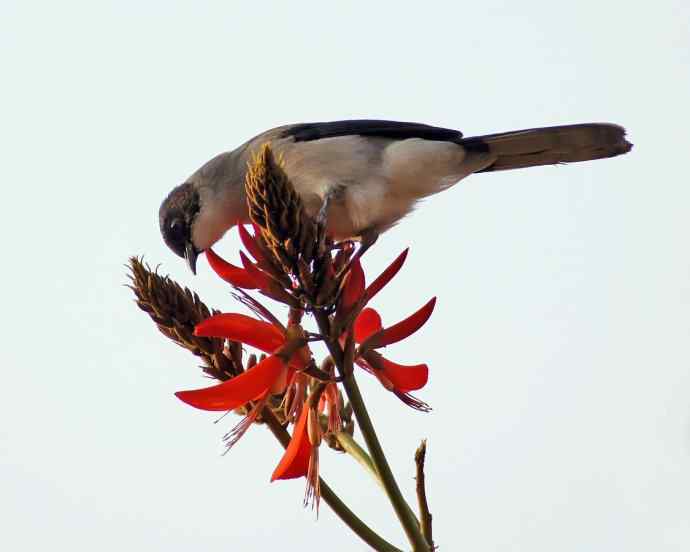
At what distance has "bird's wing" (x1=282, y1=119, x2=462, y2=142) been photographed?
5.24 metres

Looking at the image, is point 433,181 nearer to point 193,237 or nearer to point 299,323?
point 193,237

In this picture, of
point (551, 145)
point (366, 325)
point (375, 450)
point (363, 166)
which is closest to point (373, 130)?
point (363, 166)

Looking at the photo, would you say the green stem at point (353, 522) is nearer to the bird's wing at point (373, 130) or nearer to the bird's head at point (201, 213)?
the bird's head at point (201, 213)

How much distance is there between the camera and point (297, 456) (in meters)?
2.38

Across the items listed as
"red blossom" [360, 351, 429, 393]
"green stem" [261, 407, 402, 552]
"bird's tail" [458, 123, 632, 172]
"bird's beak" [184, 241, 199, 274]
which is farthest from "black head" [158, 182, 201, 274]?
"green stem" [261, 407, 402, 552]

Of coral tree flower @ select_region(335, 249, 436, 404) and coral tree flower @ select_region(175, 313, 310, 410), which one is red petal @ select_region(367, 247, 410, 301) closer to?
coral tree flower @ select_region(335, 249, 436, 404)

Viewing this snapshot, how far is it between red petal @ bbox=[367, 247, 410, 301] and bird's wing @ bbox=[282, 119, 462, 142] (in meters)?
2.74

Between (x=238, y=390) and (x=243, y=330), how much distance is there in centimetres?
17

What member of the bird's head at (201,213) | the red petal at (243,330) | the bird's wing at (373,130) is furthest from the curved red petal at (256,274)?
the bird's wing at (373,130)

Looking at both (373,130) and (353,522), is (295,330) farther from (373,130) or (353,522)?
(373,130)

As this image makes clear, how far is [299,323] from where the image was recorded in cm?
239

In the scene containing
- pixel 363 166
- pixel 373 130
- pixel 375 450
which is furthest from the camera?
pixel 373 130

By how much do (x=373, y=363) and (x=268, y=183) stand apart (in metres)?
0.61

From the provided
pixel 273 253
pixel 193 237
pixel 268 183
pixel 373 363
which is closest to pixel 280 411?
pixel 373 363
